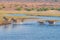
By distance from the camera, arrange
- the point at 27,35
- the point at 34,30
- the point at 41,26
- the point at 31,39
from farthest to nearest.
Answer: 1. the point at 41,26
2. the point at 34,30
3. the point at 27,35
4. the point at 31,39

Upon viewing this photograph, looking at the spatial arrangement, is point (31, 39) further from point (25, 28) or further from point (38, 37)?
point (25, 28)

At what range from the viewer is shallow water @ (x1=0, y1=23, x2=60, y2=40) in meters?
24.9

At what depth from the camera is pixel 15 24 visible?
1241 inches

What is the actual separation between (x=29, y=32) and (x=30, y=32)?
125mm

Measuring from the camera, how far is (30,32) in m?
27.2

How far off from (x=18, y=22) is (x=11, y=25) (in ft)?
7.28

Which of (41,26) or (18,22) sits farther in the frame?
(18,22)

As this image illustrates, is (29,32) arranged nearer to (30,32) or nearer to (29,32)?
(29,32)

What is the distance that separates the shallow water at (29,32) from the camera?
2488 centimetres

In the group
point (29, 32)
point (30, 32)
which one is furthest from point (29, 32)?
point (30, 32)

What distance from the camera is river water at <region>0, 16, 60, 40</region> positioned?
24.9 metres

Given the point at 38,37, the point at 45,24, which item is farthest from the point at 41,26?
the point at 38,37

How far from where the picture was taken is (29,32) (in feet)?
89.0

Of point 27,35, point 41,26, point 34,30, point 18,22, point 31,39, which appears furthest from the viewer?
point 18,22
